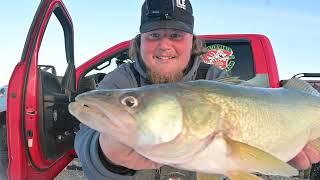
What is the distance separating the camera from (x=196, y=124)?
2.38 metres

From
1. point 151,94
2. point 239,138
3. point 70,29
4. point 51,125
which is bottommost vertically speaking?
point 51,125

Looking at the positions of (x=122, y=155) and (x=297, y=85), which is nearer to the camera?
(x=122, y=155)

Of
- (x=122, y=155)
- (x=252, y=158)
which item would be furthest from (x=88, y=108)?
(x=252, y=158)

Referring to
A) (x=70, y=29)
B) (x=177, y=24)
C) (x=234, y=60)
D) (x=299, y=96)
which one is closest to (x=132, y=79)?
(x=177, y=24)

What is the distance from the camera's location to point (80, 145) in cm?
312

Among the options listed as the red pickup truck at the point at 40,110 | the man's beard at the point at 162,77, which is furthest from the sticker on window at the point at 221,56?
the man's beard at the point at 162,77

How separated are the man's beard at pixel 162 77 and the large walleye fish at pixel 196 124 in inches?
43.0

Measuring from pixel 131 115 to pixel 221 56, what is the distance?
405 centimetres

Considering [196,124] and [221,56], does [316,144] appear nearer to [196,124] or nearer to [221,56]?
[196,124]

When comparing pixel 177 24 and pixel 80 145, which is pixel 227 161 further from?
pixel 177 24

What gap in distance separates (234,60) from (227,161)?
3985 mm

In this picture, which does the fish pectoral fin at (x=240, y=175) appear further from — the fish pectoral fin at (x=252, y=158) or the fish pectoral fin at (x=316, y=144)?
the fish pectoral fin at (x=316, y=144)

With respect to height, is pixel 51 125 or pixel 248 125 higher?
pixel 248 125

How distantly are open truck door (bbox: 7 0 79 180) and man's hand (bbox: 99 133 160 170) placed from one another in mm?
1862
